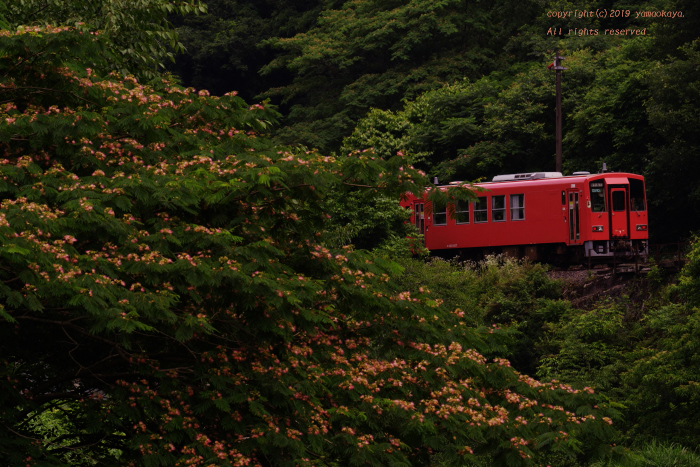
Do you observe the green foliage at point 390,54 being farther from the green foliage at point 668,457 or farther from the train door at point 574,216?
the green foliage at point 668,457

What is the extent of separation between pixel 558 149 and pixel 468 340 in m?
21.2

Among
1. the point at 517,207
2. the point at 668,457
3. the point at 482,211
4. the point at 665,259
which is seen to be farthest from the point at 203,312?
the point at 482,211

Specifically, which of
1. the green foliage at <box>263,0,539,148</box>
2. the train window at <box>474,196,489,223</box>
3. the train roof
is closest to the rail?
the train roof

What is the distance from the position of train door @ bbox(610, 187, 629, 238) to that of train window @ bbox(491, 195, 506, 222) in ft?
11.6

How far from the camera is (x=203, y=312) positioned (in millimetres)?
8633

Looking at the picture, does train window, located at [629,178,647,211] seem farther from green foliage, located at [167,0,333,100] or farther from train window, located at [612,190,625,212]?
green foliage, located at [167,0,333,100]

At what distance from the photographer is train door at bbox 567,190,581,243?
1109 inches

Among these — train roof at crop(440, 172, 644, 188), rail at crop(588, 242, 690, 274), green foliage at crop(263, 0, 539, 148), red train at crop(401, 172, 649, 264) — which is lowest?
rail at crop(588, 242, 690, 274)

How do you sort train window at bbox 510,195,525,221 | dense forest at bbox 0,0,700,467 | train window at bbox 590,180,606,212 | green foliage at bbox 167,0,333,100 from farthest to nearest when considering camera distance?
green foliage at bbox 167,0,333,100 → train window at bbox 510,195,525,221 → train window at bbox 590,180,606,212 → dense forest at bbox 0,0,700,467

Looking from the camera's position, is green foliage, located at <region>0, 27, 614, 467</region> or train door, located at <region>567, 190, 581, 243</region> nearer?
green foliage, located at <region>0, 27, 614, 467</region>

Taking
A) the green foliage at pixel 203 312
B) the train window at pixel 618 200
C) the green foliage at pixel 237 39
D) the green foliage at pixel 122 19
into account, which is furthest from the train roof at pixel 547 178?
the green foliage at pixel 237 39

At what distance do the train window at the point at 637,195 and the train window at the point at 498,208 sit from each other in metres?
4.00

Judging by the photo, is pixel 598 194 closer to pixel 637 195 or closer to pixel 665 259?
pixel 637 195

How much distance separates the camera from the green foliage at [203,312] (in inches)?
319
